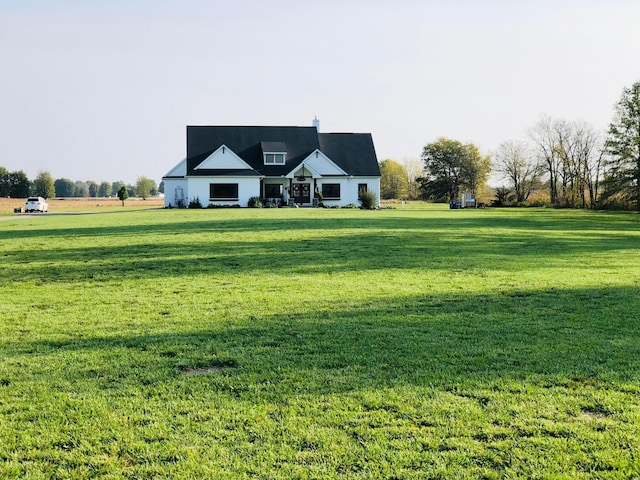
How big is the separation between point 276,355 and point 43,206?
168ft

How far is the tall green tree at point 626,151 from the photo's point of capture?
1735 inches

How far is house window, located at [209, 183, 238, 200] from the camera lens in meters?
50.9

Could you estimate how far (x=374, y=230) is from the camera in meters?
22.7

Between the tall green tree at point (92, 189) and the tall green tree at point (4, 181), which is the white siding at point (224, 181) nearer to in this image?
the tall green tree at point (4, 181)

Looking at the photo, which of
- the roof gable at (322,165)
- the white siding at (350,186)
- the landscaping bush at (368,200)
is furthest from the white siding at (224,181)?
the landscaping bush at (368,200)

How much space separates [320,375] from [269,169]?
48.3 metres

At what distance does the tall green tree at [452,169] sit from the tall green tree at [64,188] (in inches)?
4817

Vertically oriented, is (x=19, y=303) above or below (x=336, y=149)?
below

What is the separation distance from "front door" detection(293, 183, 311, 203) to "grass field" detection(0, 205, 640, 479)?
4193 cm

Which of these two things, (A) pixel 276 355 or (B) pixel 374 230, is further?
(B) pixel 374 230

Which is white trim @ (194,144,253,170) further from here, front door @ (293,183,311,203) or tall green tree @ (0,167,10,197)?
tall green tree @ (0,167,10,197)

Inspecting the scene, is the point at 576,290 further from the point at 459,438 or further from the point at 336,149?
the point at 336,149

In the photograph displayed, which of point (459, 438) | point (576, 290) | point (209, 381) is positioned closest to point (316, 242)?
point (576, 290)

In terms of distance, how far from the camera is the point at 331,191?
176ft
